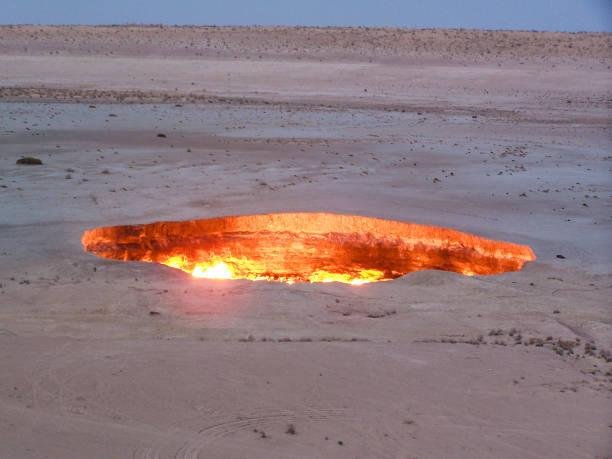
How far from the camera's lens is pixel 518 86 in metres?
32.6

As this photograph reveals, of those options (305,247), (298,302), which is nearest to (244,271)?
(305,247)

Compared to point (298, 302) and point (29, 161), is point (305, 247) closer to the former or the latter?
point (298, 302)

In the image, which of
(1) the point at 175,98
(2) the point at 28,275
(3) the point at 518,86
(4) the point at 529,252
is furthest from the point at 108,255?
(3) the point at 518,86

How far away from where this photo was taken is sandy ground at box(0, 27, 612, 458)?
575 cm

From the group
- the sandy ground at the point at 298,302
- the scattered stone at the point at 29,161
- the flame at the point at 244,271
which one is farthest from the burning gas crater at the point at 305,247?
the scattered stone at the point at 29,161

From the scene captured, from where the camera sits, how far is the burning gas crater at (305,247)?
10.6 metres

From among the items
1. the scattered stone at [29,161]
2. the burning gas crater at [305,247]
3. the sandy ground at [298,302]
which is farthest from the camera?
the scattered stone at [29,161]

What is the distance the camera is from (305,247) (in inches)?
440

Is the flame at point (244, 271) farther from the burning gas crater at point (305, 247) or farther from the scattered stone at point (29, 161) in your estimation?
the scattered stone at point (29, 161)

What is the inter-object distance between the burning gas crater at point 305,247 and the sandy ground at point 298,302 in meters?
0.30

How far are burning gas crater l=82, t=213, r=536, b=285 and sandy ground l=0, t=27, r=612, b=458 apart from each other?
0.30 m

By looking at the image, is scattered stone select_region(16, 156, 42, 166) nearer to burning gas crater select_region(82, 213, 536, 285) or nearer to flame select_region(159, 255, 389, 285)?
burning gas crater select_region(82, 213, 536, 285)

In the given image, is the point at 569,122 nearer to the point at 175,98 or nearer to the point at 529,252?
the point at 175,98

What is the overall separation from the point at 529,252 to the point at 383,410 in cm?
459
